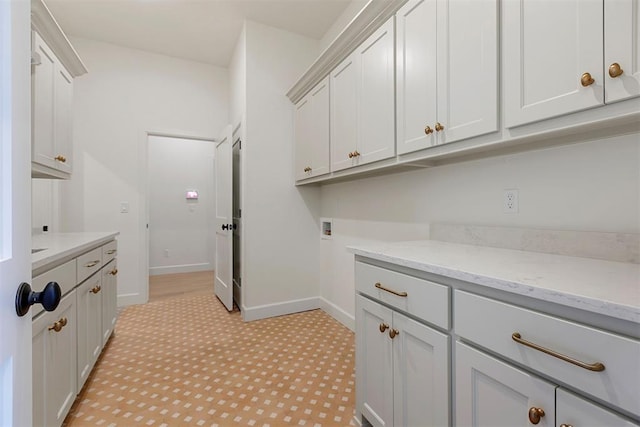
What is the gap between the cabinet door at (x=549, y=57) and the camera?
0.90 meters

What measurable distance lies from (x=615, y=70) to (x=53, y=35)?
2.79 m

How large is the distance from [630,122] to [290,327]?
2.57 meters

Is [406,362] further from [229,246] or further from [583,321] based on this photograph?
[229,246]

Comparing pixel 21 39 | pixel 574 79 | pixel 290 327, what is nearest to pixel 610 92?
pixel 574 79

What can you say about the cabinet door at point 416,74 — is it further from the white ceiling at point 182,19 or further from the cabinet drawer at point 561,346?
the white ceiling at point 182,19

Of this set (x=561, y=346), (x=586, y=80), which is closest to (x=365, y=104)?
(x=586, y=80)

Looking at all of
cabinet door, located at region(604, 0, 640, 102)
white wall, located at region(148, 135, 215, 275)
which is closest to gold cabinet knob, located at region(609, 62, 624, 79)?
cabinet door, located at region(604, 0, 640, 102)

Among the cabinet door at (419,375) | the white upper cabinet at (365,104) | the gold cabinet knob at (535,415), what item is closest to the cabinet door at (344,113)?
the white upper cabinet at (365,104)

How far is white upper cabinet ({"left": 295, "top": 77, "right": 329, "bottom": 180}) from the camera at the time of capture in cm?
251

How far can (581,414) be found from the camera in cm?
67

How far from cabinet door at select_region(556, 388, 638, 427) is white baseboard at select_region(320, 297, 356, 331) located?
198cm

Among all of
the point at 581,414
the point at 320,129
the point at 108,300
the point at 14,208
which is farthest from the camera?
the point at 320,129

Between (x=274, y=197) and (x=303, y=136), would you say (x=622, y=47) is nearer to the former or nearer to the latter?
(x=303, y=136)

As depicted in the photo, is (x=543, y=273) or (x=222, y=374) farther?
(x=222, y=374)
